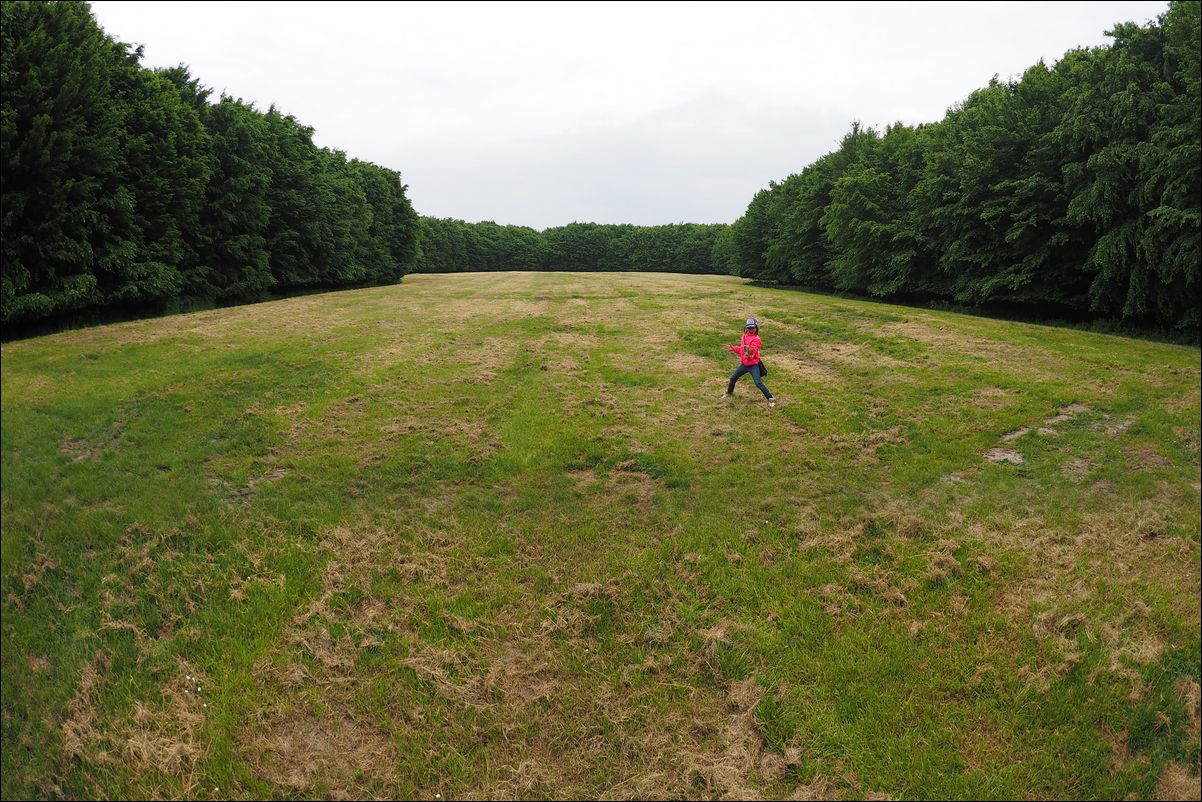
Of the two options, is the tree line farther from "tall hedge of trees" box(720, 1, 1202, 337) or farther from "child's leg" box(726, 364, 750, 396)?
"child's leg" box(726, 364, 750, 396)

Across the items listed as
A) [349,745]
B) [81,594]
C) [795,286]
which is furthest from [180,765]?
[795,286]

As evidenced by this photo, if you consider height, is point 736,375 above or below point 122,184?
below

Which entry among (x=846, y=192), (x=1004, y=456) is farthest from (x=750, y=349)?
(x=846, y=192)

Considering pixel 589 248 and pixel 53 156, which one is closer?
pixel 53 156

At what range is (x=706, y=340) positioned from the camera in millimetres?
24312

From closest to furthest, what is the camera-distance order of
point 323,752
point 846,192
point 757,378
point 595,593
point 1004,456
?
point 323,752 → point 595,593 → point 1004,456 → point 757,378 → point 846,192

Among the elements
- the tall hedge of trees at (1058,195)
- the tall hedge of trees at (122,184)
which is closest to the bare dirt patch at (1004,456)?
the tall hedge of trees at (1058,195)

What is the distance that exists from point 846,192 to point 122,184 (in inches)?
1841

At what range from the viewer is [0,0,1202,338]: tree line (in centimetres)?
1970

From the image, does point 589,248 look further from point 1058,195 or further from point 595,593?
point 595,593

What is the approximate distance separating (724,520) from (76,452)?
42.1ft

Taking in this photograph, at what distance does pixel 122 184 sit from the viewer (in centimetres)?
2331

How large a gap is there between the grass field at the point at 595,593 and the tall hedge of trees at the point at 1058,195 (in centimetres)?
1133

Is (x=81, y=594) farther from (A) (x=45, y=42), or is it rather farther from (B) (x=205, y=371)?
(A) (x=45, y=42)
